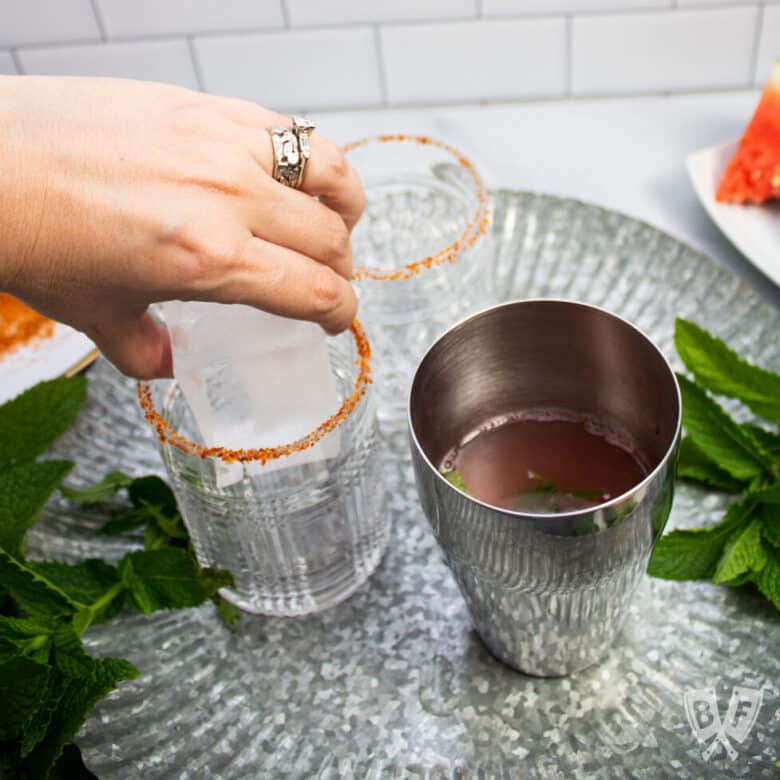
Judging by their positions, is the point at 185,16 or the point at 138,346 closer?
the point at 138,346

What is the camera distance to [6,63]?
3.47ft

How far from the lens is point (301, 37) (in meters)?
1.00

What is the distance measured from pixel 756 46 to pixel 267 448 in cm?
67

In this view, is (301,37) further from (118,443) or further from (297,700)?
(297,700)

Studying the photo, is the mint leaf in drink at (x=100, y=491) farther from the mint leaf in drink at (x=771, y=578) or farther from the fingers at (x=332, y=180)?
the mint leaf in drink at (x=771, y=578)

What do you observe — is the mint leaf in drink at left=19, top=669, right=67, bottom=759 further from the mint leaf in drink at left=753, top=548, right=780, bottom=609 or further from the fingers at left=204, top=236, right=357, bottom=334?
the mint leaf in drink at left=753, top=548, right=780, bottom=609

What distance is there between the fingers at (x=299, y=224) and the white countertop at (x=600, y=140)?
42cm

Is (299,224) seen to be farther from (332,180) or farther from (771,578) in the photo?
(771,578)

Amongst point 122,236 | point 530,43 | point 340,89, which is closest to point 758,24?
point 530,43

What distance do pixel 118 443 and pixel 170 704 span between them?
220 mm

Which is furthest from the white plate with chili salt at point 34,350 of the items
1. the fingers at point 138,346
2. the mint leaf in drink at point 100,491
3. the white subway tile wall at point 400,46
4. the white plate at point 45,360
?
the white subway tile wall at point 400,46

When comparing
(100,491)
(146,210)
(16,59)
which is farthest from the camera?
(16,59)

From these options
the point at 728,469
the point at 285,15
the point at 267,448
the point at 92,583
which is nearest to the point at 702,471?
the point at 728,469

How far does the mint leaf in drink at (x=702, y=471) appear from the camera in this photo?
0.66 meters
